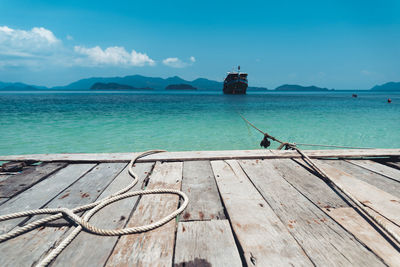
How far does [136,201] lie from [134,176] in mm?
474

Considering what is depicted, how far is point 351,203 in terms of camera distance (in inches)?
63.2

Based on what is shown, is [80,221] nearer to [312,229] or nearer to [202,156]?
[312,229]

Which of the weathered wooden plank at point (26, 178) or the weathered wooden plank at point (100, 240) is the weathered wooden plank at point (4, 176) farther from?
the weathered wooden plank at point (100, 240)

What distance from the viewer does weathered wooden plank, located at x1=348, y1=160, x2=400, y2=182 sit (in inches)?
84.9

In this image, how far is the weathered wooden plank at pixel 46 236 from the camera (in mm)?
1100

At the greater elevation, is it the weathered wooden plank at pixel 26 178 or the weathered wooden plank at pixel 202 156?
the weathered wooden plank at pixel 202 156

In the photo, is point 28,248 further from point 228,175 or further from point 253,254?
point 228,175

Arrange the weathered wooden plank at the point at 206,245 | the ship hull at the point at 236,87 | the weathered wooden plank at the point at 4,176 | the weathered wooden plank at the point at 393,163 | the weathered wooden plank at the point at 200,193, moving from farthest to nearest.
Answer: the ship hull at the point at 236,87 → the weathered wooden plank at the point at 393,163 → the weathered wooden plank at the point at 4,176 → the weathered wooden plank at the point at 200,193 → the weathered wooden plank at the point at 206,245

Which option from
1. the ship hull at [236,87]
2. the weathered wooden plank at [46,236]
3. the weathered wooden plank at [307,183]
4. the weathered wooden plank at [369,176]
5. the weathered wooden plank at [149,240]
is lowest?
the weathered wooden plank at [46,236]

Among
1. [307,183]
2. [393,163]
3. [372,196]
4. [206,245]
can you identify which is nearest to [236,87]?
[393,163]

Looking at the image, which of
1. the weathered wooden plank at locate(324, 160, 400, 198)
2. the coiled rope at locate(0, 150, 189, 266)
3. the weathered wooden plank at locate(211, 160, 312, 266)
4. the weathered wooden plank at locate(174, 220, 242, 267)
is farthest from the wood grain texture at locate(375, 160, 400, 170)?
the coiled rope at locate(0, 150, 189, 266)

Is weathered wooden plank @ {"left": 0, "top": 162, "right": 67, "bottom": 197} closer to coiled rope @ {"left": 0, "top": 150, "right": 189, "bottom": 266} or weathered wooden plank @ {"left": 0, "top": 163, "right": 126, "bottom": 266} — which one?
weathered wooden plank @ {"left": 0, "top": 163, "right": 126, "bottom": 266}

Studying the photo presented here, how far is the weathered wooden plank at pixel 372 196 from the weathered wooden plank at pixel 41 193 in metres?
2.58

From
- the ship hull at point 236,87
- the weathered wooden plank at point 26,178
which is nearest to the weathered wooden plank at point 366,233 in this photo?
the weathered wooden plank at point 26,178
